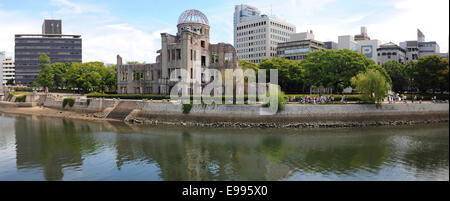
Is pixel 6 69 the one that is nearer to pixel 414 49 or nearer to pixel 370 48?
pixel 370 48

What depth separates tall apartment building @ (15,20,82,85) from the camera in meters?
160

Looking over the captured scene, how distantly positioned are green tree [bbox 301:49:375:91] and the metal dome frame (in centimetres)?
3254

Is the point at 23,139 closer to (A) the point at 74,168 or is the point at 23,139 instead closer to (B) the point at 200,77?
(A) the point at 74,168

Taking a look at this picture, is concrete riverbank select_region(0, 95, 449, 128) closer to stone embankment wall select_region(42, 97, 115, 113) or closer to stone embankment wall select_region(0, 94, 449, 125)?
stone embankment wall select_region(0, 94, 449, 125)

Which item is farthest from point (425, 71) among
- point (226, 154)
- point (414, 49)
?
point (414, 49)

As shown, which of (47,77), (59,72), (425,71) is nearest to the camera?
(425,71)

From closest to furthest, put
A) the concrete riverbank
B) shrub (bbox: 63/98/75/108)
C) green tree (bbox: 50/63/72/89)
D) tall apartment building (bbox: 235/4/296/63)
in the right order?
the concrete riverbank → shrub (bbox: 63/98/75/108) → green tree (bbox: 50/63/72/89) → tall apartment building (bbox: 235/4/296/63)

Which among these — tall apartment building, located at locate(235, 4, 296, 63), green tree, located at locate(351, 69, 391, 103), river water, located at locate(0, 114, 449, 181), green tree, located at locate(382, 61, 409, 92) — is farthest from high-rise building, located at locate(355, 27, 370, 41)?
river water, located at locate(0, 114, 449, 181)

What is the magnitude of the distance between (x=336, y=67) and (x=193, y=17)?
139 ft

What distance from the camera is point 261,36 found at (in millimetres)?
154375

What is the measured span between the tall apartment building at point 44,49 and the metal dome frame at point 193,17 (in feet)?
330

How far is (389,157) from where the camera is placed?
3095cm

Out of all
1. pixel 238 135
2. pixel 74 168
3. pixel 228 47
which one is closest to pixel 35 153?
pixel 74 168
